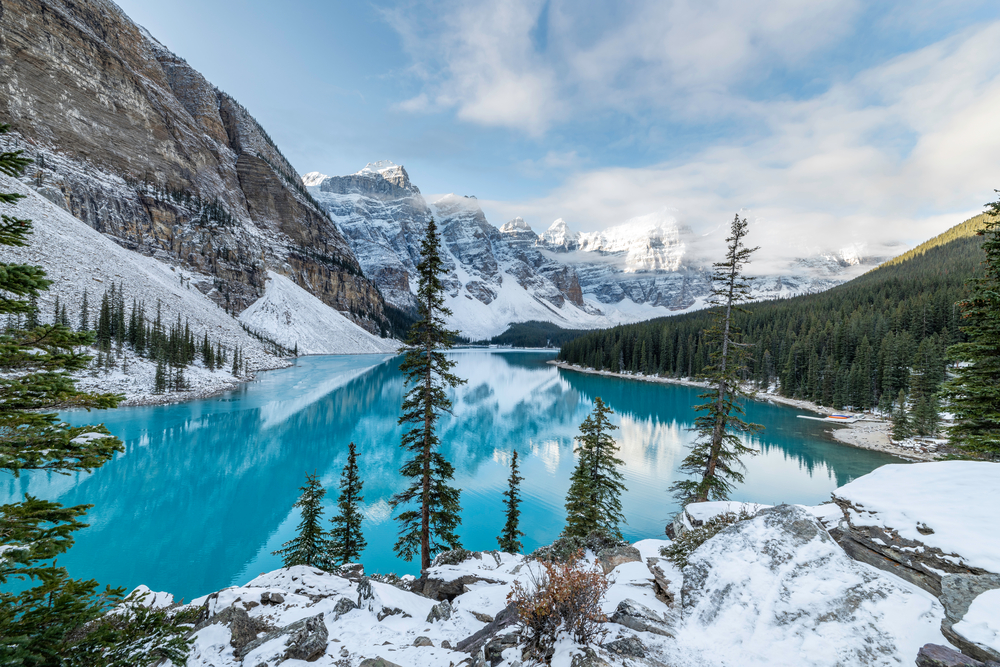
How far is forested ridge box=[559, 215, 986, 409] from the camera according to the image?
160 ft

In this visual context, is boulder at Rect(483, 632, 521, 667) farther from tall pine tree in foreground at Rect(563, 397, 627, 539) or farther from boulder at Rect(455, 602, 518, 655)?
Answer: tall pine tree in foreground at Rect(563, 397, 627, 539)

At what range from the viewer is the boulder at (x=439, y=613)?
7.11 meters

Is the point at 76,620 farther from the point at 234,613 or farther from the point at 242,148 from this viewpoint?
the point at 242,148

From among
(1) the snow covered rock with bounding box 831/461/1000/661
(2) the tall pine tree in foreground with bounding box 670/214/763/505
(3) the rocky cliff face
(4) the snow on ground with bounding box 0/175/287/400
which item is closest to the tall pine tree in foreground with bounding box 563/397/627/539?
(2) the tall pine tree in foreground with bounding box 670/214/763/505

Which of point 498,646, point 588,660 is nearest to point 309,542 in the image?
point 498,646

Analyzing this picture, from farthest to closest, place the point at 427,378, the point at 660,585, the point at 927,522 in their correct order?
the point at 427,378 < the point at 660,585 < the point at 927,522

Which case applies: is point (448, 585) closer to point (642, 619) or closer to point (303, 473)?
point (642, 619)

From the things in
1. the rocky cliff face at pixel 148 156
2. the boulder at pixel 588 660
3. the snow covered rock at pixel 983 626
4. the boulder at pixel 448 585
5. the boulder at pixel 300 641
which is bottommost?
the boulder at pixel 448 585

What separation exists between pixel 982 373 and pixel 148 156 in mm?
133635

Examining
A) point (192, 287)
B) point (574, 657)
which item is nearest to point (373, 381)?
point (192, 287)

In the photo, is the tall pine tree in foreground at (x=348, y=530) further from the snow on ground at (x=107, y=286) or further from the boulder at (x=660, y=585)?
the snow on ground at (x=107, y=286)

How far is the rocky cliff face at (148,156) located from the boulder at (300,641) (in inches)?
3722

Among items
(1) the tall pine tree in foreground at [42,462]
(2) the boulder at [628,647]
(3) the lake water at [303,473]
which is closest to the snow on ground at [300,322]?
(3) the lake water at [303,473]

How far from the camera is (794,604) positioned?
5.29m
